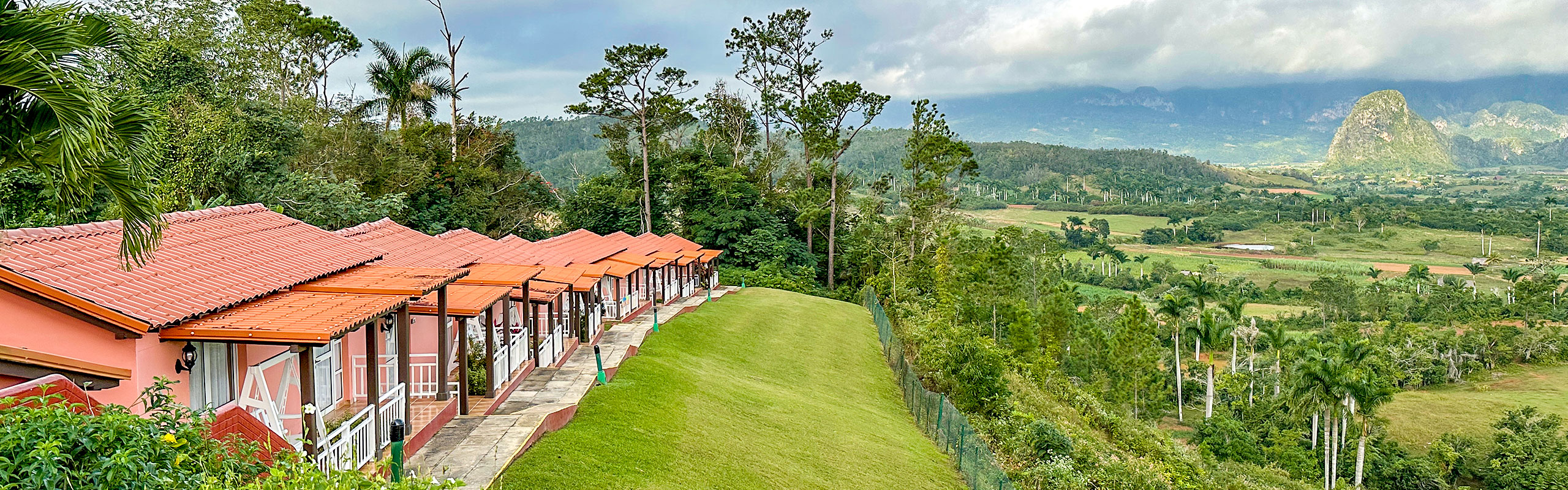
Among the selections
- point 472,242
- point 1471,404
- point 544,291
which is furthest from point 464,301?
point 1471,404

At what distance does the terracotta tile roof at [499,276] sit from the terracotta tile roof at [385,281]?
52.5 inches

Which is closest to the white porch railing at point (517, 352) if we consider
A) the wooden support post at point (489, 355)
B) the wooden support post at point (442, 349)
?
the wooden support post at point (489, 355)

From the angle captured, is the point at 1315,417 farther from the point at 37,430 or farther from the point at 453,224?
the point at 37,430

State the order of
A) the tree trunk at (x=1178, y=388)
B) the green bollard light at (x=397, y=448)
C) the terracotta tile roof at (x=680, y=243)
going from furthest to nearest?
A: the tree trunk at (x=1178, y=388) → the terracotta tile roof at (x=680, y=243) → the green bollard light at (x=397, y=448)

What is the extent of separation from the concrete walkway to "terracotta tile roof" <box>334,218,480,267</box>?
119 inches

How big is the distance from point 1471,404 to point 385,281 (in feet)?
203

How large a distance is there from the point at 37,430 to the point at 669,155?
44778mm

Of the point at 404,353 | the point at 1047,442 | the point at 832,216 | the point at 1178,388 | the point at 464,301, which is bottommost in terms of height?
the point at 1178,388

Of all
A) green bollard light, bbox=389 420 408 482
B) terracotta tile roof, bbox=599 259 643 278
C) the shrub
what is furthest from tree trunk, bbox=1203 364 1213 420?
green bollard light, bbox=389 420 408 482

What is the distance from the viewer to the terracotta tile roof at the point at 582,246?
27.6 metres

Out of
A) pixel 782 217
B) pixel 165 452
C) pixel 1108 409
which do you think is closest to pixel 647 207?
pixel 782 217

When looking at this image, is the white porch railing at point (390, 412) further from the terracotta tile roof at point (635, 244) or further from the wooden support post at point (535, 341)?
the terracotta tile roof at point (635, 244)

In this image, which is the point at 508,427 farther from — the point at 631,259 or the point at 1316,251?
the point at 1316,251

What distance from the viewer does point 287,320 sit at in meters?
9.33
